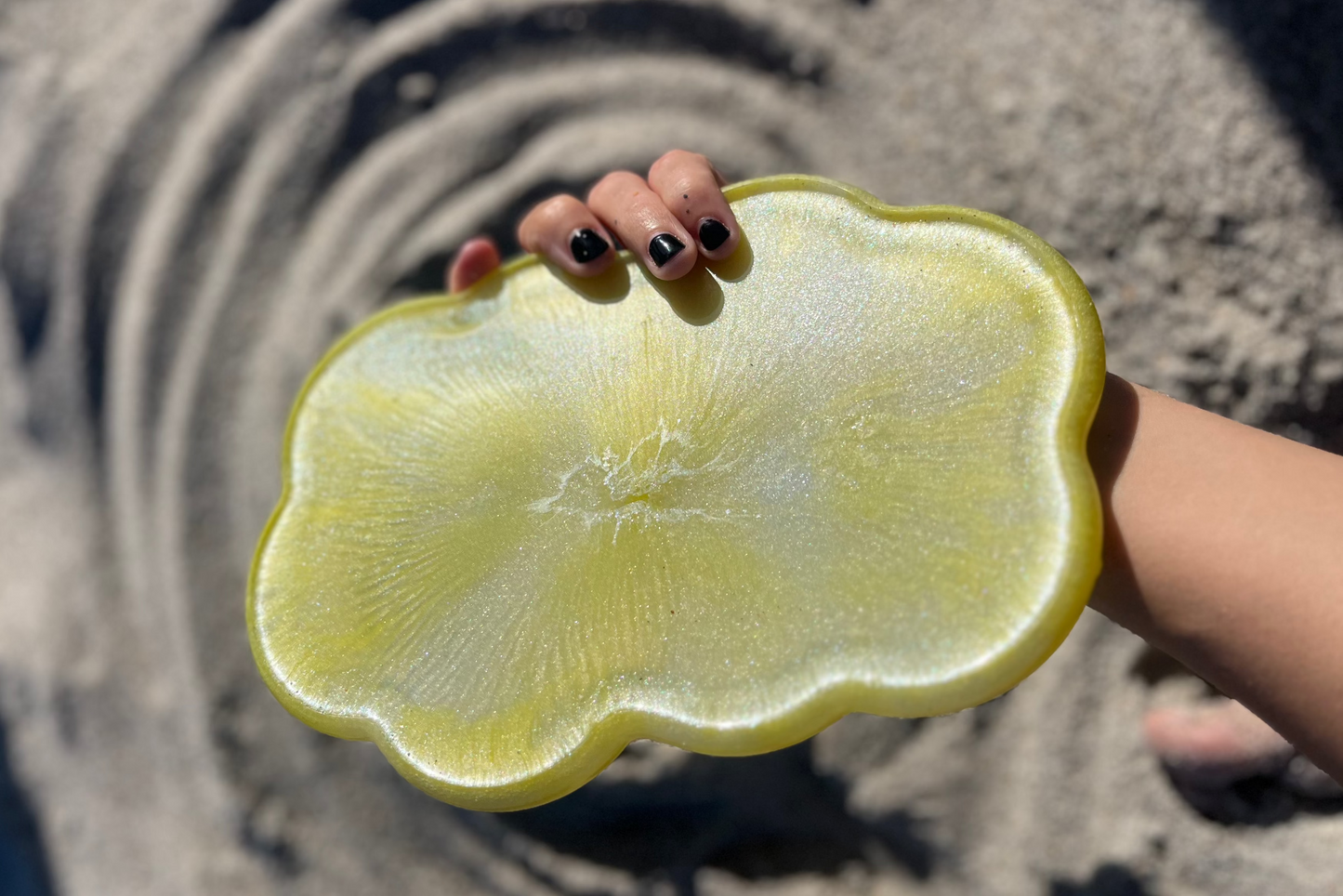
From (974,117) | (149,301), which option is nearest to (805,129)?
(974,117)

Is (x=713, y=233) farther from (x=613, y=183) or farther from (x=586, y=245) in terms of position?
(x=613, y=183)

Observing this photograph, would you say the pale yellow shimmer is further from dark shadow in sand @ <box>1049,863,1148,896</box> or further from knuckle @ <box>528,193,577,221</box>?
dark shadow in sand @ <box>1049,863,1148,896</box>

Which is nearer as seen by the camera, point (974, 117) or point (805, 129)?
point (974, 117)

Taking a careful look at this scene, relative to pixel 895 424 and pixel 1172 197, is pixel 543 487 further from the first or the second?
pixel 1172 197

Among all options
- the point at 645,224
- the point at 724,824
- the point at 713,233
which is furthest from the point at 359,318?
the point at 724,824

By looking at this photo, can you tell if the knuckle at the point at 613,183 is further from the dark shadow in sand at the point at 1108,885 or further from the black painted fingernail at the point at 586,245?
the dark shadow in sand at the point at 1108,885

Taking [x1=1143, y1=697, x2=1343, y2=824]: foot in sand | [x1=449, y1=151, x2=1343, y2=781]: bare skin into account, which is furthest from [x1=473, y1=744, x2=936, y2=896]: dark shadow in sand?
[x1=449, y1=151, x2=1343, y2=781]: bare skin
